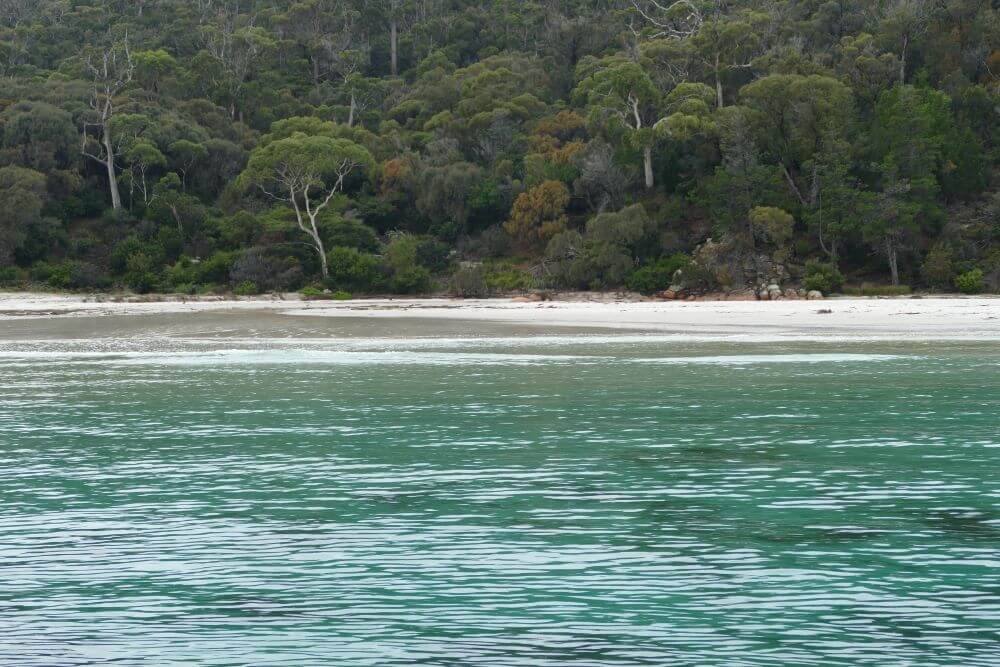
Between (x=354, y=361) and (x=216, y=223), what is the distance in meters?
37.2

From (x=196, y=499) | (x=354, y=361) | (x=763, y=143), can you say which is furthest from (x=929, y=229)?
(x=196, y=499)

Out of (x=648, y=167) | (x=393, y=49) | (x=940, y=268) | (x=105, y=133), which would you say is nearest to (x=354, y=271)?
(x=648, y=167)

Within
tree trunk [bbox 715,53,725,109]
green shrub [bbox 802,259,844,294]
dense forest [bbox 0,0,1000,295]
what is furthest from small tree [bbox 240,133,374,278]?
green shrub [bbox 802,259,844,294]

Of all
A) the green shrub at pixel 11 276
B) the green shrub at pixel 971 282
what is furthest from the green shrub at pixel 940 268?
the green shrub at pixel 11 276

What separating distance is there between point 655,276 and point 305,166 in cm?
1907

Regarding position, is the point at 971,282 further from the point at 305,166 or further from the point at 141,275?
the point at 141,275

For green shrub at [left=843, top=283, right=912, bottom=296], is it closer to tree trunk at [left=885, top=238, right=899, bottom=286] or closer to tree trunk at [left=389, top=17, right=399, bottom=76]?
tree trunk at [left=885, top=238, right=899, bottom=286]

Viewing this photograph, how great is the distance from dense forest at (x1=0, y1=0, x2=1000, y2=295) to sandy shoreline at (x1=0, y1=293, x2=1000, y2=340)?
355cm

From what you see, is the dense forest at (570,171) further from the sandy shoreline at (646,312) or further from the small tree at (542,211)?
the sandy shoreline at (646,312)

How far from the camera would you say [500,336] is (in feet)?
102

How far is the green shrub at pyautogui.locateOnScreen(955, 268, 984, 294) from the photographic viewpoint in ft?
137

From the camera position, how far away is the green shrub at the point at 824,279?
43.8 meters

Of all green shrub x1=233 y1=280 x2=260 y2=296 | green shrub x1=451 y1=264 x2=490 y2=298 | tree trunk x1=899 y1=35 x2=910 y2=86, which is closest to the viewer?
green shrub x1=451 y1=264 x2=490 y2=298

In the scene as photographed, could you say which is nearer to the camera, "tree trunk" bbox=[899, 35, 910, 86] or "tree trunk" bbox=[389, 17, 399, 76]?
"tree trunk" bbox=[899, 35, 910, 86]
